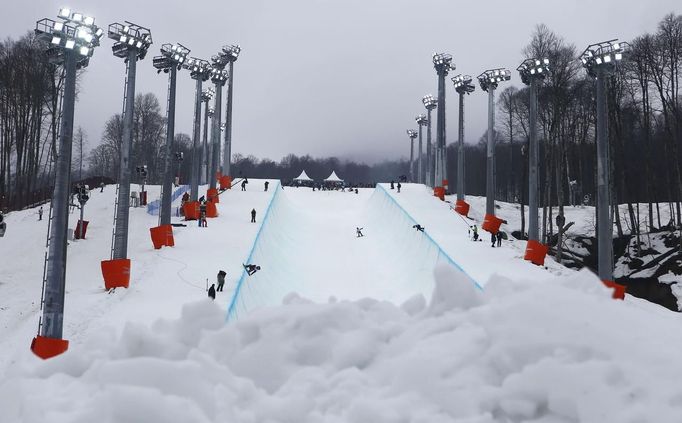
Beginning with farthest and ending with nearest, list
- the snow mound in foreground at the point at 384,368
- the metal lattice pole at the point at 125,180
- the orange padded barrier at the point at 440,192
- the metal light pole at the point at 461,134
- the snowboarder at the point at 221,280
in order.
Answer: the orange padded barrier at the point at 440,192 < the metal light pole at the point at 461,134 < the metal lattice pole at the point at 125,180 < the snowboarder at the point at 221,280 < the snow mound in foreground at the point at 384,368

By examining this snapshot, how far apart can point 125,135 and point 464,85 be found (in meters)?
27.8

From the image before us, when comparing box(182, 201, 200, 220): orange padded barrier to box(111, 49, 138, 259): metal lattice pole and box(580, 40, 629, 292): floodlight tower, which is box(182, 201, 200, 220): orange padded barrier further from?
box(580, 40, 629, 292): floodlight tower

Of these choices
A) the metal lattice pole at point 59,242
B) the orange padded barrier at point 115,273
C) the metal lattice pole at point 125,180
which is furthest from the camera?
the metal lattice pole at point 125,180

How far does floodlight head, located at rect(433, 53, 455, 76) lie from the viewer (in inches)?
1464

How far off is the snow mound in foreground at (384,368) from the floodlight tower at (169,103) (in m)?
18.3

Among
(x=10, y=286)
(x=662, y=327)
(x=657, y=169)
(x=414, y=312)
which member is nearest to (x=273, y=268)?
(x=10, y=286)

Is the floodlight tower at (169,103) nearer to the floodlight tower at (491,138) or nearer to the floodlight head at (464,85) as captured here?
the floodlight tower at (491,138)

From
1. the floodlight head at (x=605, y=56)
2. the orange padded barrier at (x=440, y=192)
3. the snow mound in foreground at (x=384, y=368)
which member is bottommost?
the snow mound in foreground at (x=384, y=368)

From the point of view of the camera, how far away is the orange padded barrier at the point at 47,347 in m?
9.80

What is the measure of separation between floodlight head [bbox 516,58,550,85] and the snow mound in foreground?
22012mm

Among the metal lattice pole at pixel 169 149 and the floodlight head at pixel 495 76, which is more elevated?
the floodlight head at pixel 495 76

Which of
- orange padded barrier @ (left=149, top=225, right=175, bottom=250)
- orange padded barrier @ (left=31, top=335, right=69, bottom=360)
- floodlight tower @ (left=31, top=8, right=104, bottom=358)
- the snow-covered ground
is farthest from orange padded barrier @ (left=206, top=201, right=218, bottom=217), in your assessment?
the snow-covered ground

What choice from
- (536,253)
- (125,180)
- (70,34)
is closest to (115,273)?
(125,180)

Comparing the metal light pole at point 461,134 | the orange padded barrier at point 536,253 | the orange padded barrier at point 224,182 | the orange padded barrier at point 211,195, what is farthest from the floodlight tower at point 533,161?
the orange padded barrier at point 224,182
